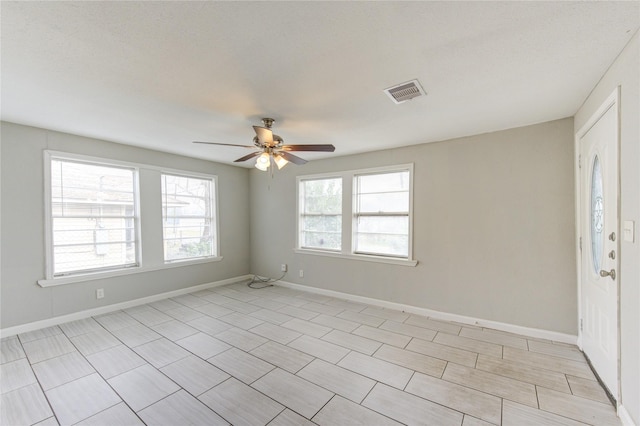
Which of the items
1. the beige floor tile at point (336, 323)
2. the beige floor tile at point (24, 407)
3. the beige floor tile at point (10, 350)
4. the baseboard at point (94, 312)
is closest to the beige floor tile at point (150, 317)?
the baseboard at point (94, 312)

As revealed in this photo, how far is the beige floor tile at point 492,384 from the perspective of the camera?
208 cm

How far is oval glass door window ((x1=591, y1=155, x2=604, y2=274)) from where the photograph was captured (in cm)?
223

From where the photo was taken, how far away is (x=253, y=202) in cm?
580

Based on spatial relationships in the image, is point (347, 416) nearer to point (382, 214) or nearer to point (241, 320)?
point (241, 320)

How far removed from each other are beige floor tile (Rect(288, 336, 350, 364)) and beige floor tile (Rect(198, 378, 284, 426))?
75 centimetres

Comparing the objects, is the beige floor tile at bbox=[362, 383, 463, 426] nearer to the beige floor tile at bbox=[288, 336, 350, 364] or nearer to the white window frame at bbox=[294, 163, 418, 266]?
the beige floor tile at bbox=[288, 336, 350, 364]

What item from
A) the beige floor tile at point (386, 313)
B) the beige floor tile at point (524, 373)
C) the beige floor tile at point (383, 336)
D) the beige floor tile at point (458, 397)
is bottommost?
the beige floor tile at point (386, 313)

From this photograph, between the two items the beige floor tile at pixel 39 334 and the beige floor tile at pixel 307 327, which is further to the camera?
the beige floor tile at pixel 307 327

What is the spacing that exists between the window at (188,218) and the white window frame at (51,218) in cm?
40

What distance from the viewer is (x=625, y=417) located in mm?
1737

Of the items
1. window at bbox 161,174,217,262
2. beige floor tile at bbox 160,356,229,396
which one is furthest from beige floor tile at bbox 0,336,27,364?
window at bbox 161,174,217,262

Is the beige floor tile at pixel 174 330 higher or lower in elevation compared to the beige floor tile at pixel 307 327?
higher

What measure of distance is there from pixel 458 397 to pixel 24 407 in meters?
3.24

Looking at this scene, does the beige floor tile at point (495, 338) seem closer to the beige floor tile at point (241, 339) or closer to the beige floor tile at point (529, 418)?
the beige floor tile at point (529, 418)
